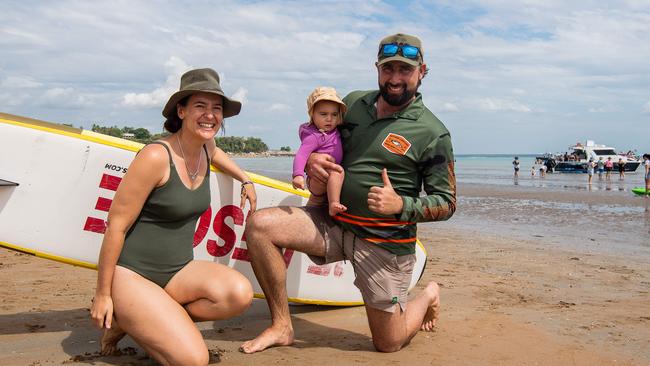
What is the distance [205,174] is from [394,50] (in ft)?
4.17

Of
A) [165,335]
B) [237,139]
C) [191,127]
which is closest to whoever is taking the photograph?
[165,335]

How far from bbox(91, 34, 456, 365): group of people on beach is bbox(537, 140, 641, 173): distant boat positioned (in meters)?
39.1

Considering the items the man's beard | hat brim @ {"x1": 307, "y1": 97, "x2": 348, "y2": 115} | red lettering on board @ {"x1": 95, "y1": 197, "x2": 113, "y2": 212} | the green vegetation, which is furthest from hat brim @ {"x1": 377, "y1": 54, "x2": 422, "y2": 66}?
the green vegetation

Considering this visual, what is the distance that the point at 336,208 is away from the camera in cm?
347

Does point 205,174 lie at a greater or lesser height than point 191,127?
lesser

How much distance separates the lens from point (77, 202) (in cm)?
388

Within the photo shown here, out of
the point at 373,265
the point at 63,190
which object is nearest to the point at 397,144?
the point at 373,265

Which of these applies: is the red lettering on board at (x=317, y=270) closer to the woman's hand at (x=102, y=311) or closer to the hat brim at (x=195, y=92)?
the hat brim at (x=195, y=92)

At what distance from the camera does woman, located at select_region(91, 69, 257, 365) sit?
2916mm

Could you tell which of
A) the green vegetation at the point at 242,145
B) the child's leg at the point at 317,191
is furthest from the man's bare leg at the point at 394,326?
A: the green vegetation at the point at 242,145

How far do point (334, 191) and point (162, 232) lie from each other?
3.23ft

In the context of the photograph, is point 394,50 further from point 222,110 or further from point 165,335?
point 165,335

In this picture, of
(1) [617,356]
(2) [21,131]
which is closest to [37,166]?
Result: (2) [21,131]

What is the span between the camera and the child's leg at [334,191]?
347cm
